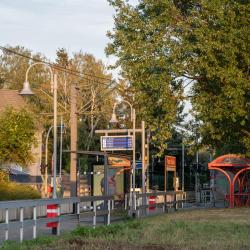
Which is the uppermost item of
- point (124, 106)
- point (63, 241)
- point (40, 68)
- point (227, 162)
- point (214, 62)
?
point (40, 68)

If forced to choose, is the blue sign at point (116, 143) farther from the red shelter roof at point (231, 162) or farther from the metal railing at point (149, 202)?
the red shelter roof at point (231, 162)

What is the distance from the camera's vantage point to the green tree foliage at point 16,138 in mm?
44250

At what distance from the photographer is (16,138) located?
145ft

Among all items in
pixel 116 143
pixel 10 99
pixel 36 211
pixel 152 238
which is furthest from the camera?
pixel 10 99

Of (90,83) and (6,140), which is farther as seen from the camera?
(90,83)

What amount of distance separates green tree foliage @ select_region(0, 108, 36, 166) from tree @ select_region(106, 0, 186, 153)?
646 inches

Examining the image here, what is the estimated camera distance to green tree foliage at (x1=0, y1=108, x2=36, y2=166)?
44.2 meters

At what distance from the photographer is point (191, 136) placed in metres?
32.1

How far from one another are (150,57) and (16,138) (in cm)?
1986

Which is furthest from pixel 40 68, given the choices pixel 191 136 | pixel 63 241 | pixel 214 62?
pixel 63 241

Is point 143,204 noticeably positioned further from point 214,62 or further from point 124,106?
point 124,106

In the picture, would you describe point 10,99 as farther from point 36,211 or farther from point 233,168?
point 36,211

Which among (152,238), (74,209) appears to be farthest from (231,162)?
(152,238)

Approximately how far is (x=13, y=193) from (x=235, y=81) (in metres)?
16.6
